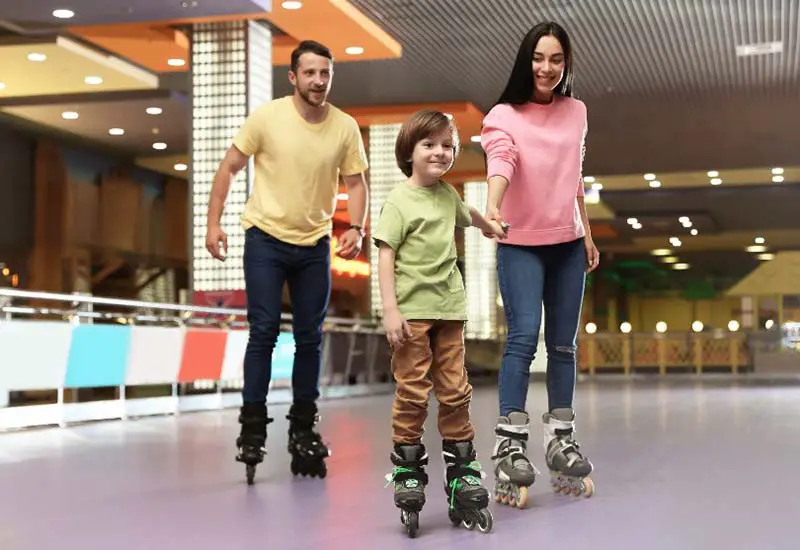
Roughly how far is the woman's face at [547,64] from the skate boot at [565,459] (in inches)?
40.1

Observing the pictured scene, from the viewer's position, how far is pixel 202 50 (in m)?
11.2

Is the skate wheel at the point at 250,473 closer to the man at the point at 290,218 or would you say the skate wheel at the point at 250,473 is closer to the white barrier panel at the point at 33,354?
the man at the point at 290,218

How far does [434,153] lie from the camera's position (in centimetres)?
314

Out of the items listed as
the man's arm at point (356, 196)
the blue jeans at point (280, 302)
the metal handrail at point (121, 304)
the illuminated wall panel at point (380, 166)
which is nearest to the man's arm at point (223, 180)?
the blue jeans at point (280, 302)

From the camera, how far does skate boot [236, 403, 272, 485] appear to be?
4.07 m

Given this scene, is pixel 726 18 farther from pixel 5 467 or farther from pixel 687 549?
pixel 687 549

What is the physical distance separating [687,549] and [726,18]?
1007 centimetres

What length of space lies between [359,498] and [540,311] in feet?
2.57

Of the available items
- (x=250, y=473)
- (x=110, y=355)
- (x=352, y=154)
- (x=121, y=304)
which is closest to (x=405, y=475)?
(x=250, y=473)

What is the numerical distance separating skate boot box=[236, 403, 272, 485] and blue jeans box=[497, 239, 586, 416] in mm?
919

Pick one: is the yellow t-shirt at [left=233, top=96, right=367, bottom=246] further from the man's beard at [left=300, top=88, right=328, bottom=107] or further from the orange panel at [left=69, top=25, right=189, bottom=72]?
the orange panel at [left=69, top=25, right=189, bottom=72]

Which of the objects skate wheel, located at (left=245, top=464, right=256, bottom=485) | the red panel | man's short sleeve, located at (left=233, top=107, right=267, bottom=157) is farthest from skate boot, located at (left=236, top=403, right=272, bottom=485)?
the red panel

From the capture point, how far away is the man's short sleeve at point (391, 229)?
310cm

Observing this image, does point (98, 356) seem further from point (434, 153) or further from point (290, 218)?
point (434, 153)
